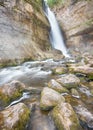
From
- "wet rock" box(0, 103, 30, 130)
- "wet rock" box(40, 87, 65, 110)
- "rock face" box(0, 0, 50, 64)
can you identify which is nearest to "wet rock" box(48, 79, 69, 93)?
"wet rock" box(40, 87, 65, 110)

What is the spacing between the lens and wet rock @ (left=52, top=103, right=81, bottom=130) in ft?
8.01

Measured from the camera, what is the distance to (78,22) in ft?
50.6

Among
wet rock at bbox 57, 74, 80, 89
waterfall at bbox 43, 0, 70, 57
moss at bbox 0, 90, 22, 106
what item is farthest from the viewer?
waterfall at bbox 43, 0, 70, 57

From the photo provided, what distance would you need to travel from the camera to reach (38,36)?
12.8 m

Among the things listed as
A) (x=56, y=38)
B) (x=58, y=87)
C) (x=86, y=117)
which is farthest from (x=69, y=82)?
(x=56, y=38)

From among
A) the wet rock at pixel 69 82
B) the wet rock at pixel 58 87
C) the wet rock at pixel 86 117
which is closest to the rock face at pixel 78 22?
the wet rock at pixel 69 82

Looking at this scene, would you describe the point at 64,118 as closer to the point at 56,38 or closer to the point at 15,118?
the point at 15,118

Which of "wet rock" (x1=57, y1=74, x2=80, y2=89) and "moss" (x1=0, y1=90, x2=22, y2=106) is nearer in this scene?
"moss" (x1=0, y1=90, x2=22, y2=106)

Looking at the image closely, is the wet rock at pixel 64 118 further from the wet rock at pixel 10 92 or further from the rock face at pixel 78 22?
the rock face at pixel 78 22

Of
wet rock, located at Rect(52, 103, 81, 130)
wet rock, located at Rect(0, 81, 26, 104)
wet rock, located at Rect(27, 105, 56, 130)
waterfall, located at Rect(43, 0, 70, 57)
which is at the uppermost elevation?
waterfall, located at Rect(43, 0, 70, 57)

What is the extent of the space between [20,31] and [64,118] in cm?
868

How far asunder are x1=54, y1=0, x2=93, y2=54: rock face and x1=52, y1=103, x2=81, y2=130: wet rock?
39.8ft

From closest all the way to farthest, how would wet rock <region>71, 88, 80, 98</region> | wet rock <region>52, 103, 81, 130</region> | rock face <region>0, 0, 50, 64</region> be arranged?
wet rock <region>52, 103, 81, 130</region>, wet rock <region>71, 88, 80, 98</region>, rock face <region>0, 0, 50, 64</region>

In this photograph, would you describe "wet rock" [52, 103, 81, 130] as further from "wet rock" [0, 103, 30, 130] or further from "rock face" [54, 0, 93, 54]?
Result: "rock face" [54, 0, 93, 54]
